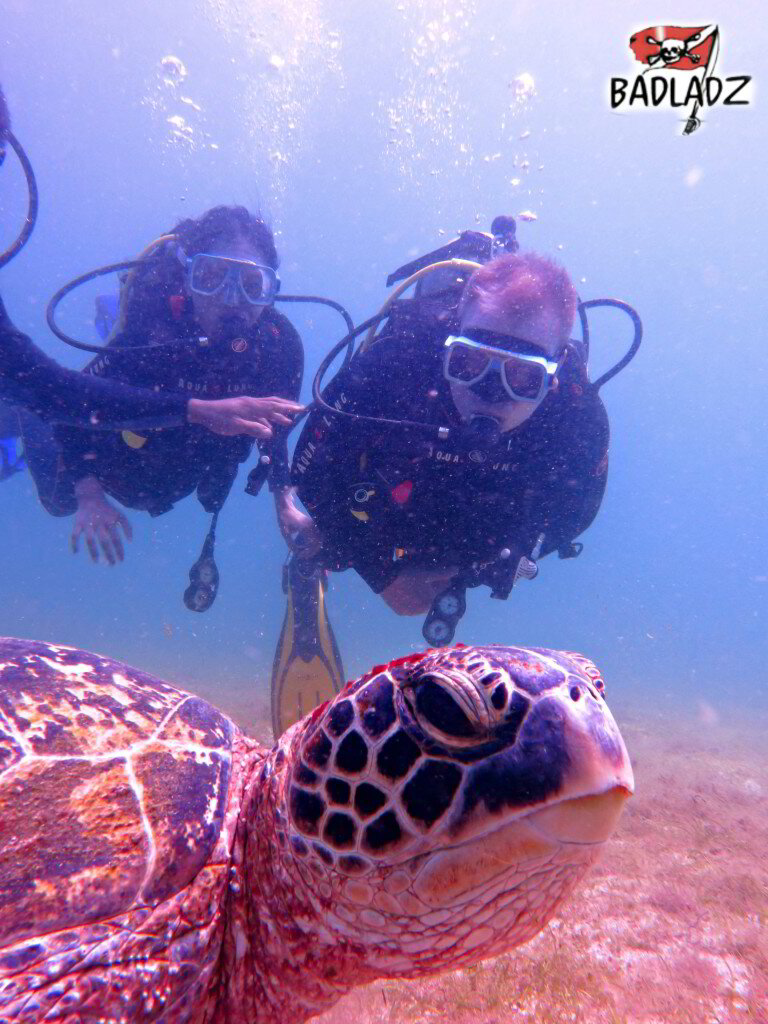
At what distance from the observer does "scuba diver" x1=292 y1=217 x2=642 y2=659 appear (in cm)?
429

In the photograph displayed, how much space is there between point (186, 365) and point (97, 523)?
6.11 ft

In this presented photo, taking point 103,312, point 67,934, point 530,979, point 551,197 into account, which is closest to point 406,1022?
point 530,979

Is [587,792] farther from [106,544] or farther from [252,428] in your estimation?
[106,544]

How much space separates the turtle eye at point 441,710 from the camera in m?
1.23

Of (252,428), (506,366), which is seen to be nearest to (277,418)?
(252,428)

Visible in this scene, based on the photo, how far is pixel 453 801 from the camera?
1.20 metres

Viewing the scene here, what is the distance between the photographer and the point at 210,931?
Result: 4.82 ft

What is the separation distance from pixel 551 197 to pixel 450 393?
43.9 metres

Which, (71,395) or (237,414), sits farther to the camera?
(237,414)

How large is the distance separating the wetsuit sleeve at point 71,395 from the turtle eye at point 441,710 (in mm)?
4149

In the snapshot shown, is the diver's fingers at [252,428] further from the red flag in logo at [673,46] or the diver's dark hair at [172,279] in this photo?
the red flag in logo at [673,46]

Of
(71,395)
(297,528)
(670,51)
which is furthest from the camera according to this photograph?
(670,51)

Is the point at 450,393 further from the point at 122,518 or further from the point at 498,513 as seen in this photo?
the point at 122,518

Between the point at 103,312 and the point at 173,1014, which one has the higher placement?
the point at 103,312
